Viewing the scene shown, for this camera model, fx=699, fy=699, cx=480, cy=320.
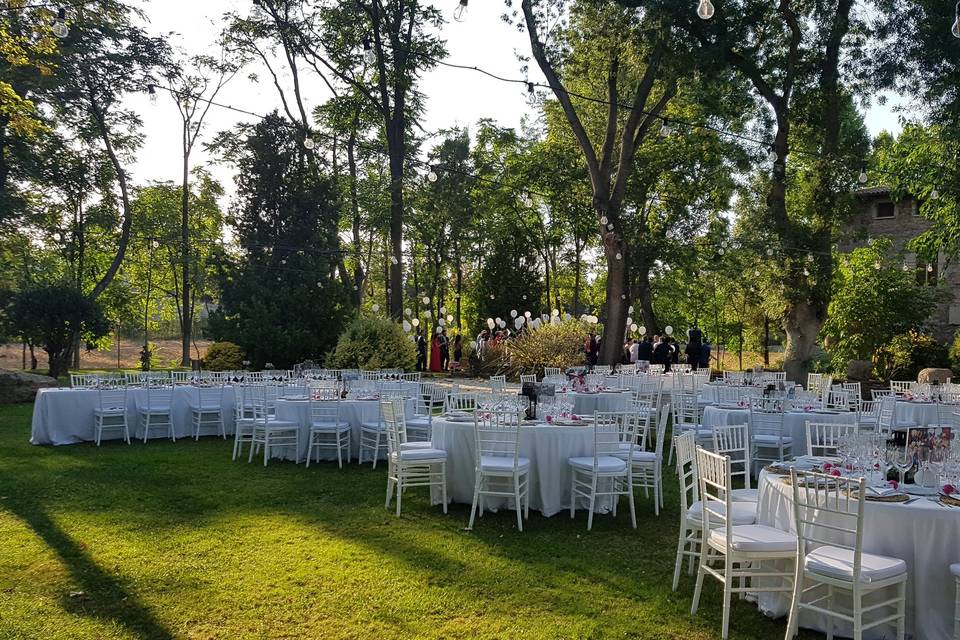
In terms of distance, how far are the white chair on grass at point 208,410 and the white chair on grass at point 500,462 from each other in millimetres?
6019

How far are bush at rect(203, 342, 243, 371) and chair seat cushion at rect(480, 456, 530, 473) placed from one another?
47.4 feet

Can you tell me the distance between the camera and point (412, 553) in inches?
210

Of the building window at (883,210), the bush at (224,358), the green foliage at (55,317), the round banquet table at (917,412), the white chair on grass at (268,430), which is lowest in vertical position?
the white chair on grass at (268,430)

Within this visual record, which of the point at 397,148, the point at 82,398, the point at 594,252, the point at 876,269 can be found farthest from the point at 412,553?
the point at 594,252

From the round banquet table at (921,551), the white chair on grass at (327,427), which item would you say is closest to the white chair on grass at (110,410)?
the white chair on grass at (327,427)

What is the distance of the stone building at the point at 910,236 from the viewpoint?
2438 centimetres

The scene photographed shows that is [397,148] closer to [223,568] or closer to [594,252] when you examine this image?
[594,252]

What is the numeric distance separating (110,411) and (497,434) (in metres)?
6.75

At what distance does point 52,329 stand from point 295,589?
17.2 metres

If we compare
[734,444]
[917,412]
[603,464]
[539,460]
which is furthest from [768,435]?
[539,460]

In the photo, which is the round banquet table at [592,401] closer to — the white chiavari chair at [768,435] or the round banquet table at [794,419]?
the round banquet table at [794,419]

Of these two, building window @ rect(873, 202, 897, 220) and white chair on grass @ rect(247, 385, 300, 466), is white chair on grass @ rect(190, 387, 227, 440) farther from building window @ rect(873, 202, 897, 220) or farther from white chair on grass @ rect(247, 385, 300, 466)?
building window @ rect(873, 202, 897, 220)

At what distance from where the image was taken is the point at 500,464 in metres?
6.05

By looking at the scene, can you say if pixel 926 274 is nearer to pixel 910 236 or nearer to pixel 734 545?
pixel 910 236
